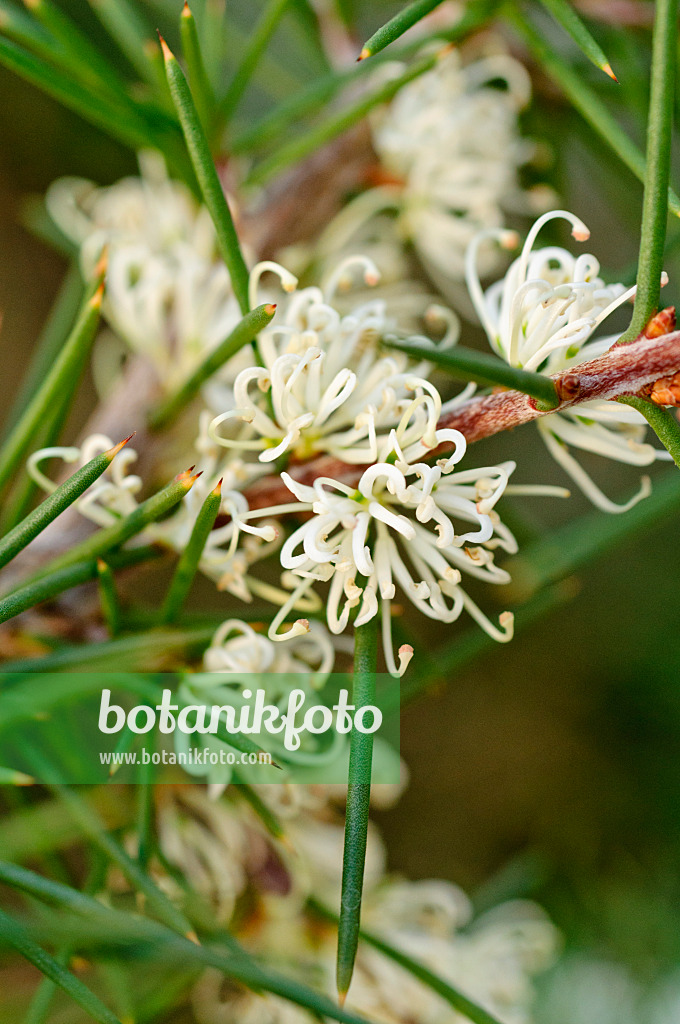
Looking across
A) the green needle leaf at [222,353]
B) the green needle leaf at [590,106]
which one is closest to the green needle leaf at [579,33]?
the green needle leaf at [590,106]

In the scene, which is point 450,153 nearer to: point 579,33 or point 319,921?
point 579,33

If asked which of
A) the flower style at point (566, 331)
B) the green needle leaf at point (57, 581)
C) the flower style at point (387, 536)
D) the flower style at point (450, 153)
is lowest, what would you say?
the green needle leaf at point (57, 581)

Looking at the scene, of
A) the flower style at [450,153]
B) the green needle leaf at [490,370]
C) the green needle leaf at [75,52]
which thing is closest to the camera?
the green needle leaf at [490,370]

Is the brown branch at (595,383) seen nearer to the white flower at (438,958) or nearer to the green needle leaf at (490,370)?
the green needle leaf at (490,370)

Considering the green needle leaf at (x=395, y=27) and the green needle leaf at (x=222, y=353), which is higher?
the green needle leaf at (x=395, y=27)

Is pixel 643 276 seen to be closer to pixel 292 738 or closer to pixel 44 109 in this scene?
pixel 292 738

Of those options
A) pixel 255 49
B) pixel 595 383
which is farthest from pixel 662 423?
pixel 255 49

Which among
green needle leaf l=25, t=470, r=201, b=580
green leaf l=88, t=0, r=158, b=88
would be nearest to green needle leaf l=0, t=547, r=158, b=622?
green needle leaf l=25, t=470, r=201, b=580
